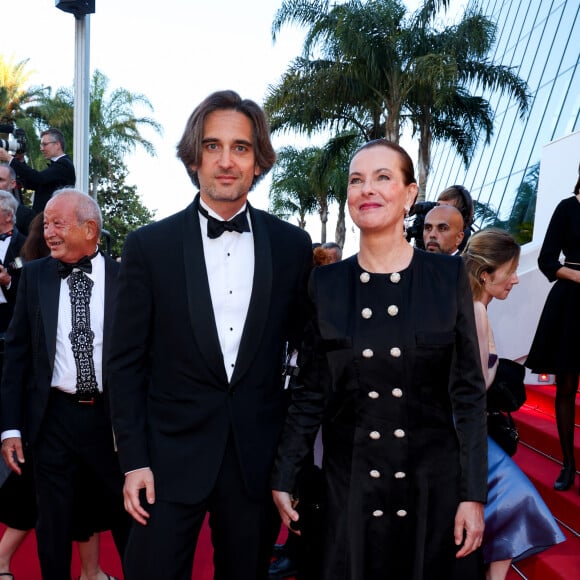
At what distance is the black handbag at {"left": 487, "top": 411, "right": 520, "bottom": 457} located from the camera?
3092 millimetres

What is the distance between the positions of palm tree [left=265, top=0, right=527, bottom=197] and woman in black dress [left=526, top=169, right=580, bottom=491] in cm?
1369

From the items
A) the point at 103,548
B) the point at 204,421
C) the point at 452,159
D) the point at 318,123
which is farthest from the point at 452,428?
the point at 452,159

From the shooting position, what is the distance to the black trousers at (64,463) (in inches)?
126

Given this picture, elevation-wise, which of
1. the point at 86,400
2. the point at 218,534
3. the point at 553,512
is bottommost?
the point at 553,512

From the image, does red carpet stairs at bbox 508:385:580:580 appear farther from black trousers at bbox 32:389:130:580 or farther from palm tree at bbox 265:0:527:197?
palm tree at bbox 265:0:527:197

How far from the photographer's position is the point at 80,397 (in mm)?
3254

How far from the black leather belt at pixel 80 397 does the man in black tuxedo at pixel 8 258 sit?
1.33 meters

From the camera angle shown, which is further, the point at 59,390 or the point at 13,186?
the point at 13,186

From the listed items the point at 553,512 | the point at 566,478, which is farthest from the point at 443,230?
the point at 553,512

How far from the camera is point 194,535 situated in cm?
234

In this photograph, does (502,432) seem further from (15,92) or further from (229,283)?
(15,92)

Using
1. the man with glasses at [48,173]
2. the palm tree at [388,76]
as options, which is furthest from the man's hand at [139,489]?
the palm tree at [388,76]

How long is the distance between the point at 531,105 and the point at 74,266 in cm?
1911

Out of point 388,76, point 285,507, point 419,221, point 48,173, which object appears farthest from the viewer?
point 388,76
